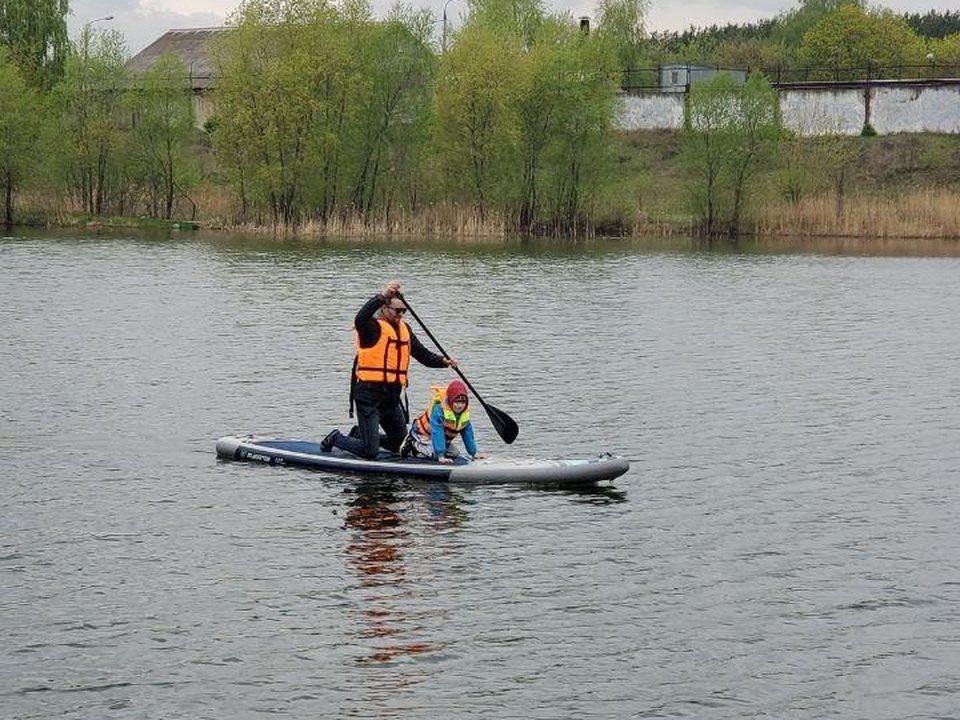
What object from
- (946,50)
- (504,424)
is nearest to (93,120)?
(504,424)

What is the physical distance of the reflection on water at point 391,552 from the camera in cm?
1301

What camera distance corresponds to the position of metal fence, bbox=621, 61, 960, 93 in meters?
94.8

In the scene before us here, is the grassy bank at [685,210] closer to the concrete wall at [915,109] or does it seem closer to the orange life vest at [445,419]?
the concrete wall at [915,109]

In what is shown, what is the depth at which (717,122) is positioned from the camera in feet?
241

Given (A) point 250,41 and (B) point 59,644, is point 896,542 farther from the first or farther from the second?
(A) point 250,41

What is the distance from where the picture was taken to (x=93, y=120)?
259 feet

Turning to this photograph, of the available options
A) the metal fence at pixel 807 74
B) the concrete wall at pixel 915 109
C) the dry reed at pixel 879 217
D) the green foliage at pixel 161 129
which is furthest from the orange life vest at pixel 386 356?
the metal fence at pixel 807 74

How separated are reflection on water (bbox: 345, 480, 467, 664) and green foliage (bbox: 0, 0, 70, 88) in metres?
76.5

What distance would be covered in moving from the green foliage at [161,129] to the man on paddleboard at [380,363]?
61.1m

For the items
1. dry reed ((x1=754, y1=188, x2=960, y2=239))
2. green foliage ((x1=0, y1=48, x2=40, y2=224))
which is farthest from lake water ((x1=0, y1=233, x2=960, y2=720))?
green foliage ((x1=0, y1=48, x2=40, y2=224))

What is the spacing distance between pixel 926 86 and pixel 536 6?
26.0m

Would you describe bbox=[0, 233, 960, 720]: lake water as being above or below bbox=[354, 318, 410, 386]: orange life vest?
below

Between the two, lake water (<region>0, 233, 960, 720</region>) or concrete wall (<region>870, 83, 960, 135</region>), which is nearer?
lake water (<region>0, 233, 960, 720</region>)

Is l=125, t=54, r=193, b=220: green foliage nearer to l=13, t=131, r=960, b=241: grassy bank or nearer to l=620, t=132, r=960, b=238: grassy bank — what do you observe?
l=13, t=131, r=960, b=241: grassy bank
